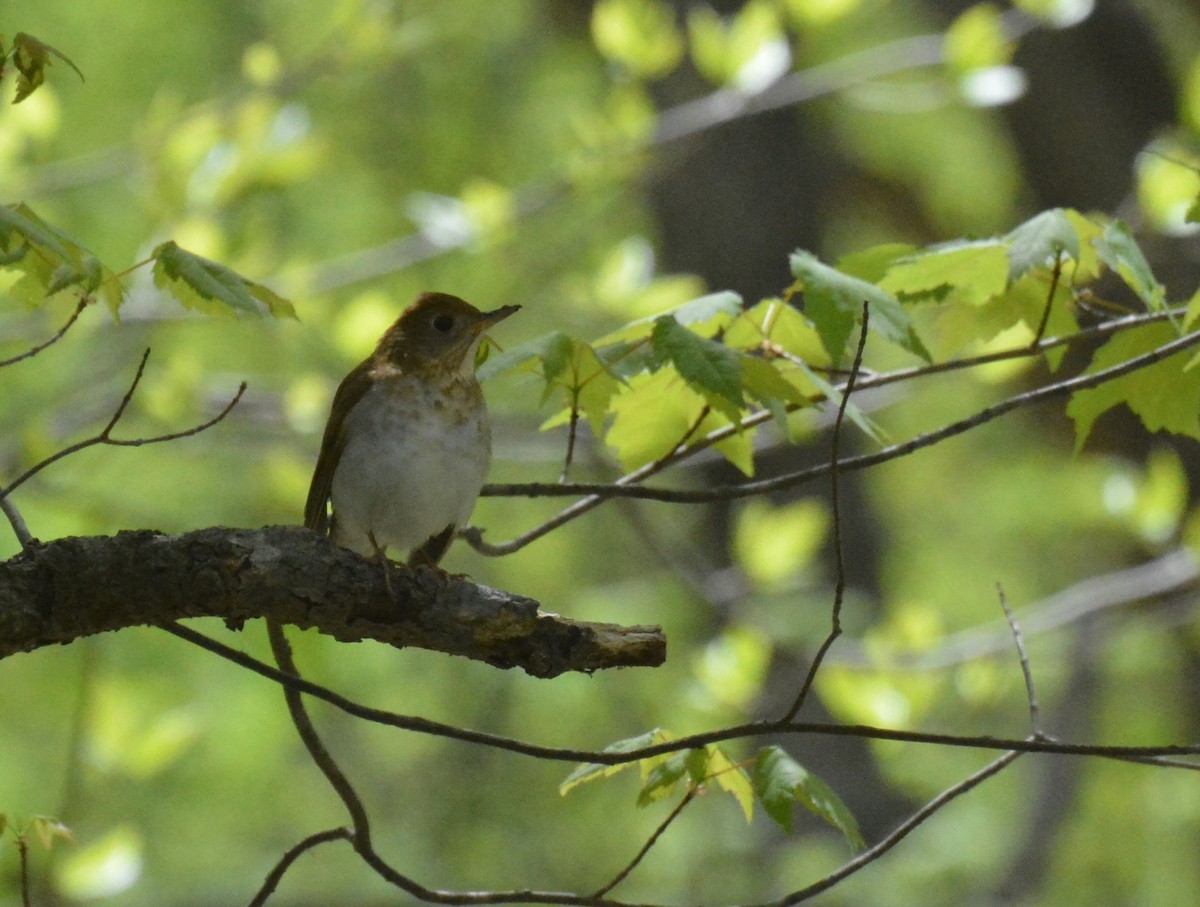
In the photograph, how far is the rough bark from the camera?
6.19 feet

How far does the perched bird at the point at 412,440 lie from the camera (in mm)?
3211

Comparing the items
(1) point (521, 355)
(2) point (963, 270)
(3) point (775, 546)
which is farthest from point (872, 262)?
(3) point (775, 546)

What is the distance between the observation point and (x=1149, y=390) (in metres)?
2.46

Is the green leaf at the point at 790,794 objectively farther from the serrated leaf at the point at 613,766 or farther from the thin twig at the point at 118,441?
the thin twig at the point at 118,441

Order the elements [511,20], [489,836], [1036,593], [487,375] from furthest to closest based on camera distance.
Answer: [1036,593] < [511,20] < [489,836] < [487,375]

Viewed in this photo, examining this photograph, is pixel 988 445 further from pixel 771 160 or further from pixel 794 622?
pixel 794 622

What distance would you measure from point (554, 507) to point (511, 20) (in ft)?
12.0

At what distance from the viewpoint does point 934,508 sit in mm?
11234

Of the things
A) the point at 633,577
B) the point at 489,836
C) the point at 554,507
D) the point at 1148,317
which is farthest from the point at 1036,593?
the point at 1148,317

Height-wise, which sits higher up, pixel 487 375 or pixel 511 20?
pixel 511 20

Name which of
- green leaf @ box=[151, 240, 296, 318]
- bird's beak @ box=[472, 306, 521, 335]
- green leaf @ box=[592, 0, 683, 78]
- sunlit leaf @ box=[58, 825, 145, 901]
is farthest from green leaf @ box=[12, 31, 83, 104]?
green leaf @ box=[592, 0, 683, 78]

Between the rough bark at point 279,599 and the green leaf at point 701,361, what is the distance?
16.9 inches

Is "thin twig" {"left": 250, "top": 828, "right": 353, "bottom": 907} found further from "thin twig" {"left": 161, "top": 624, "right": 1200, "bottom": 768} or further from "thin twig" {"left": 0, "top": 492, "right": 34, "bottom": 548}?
"thin twig" {"left": 0, "top": 492, "right": 34, "bottom": 548}

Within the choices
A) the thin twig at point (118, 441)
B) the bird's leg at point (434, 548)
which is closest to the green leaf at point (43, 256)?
the thin twig at point (118, 441)
